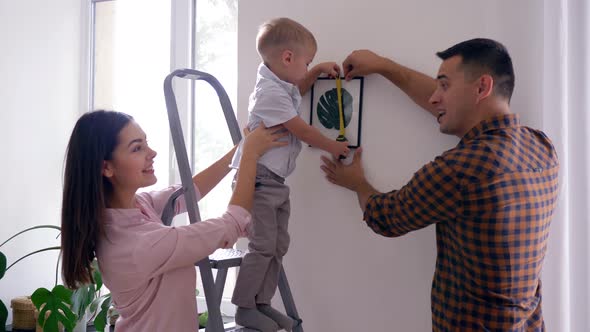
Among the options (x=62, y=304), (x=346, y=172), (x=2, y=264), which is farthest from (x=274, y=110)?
(x=2, y=264)

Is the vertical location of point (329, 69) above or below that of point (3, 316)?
above

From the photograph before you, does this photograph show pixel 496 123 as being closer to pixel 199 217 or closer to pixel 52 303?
pixel 199 217

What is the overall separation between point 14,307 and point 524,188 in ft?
9.16

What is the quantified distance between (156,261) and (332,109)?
916mm

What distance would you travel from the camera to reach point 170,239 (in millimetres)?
1833

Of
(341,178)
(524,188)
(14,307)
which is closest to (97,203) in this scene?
(341,178)

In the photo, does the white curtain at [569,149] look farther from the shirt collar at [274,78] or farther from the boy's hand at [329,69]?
the shirt collar at [274,78]

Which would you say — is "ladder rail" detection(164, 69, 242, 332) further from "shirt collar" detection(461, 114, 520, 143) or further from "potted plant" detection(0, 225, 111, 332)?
"potted plant" detection(0, 225, 111, 332)

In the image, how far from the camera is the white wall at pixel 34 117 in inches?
140

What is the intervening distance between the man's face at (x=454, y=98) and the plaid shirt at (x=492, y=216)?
6cm

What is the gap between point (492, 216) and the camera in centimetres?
180

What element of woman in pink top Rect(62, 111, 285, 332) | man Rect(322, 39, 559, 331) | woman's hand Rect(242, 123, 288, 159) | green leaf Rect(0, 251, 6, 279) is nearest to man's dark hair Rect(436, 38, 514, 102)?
man Rect(322, 39, 559, 331)

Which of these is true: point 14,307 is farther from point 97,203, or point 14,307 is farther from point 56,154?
point 97,203

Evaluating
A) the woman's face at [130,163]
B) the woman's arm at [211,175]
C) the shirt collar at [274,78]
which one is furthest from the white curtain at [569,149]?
the woman's face at [130,163]
